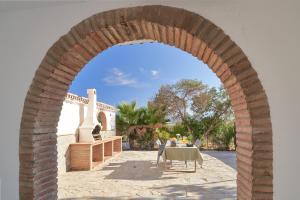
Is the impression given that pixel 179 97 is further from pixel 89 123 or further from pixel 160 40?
pixel 160 40

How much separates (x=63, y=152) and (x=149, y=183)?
8.65ft

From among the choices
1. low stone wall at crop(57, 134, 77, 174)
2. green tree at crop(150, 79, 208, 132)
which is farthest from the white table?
green tree at crop(150, 79, 208, 132)

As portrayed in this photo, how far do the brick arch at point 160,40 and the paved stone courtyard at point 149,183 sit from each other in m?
2.84

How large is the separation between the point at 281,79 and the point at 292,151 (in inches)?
23.0

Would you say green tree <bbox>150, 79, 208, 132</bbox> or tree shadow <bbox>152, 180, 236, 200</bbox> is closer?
tree shadow <bbox>152, 180, 236, 200</bbox>

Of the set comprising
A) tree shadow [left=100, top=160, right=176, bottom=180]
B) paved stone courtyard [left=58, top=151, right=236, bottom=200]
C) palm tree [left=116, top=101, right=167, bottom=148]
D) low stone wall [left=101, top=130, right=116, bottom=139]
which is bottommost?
tree shadow [left=100, top=160, right=176, bottom=180]

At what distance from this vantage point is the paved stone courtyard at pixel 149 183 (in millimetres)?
5789

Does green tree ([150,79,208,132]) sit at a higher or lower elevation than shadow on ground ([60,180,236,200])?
higher

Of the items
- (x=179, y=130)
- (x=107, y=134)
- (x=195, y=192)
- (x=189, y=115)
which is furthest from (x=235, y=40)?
(x=189, y=115)

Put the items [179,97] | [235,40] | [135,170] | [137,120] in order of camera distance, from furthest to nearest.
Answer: [179,97] → [137,120] → [135,170] → [235,40]

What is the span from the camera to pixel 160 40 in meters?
3.26

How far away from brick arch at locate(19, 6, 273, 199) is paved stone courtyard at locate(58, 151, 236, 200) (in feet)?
9.32

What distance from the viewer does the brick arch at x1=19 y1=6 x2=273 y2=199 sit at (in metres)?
2.52

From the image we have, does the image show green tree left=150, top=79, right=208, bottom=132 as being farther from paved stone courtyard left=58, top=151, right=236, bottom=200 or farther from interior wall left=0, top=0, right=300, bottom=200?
interior wall left=0, top=0, right=300, bottom=200
